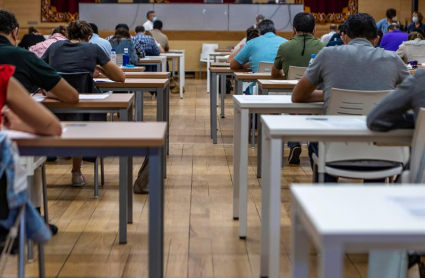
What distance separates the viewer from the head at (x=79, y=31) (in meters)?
4.29

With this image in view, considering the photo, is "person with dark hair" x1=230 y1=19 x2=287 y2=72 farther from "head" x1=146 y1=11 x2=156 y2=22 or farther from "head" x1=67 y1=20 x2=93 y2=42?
"head" x1=146 y1=11 x2=156 y2=22

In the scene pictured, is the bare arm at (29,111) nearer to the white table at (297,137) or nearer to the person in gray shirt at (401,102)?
the white table at (297,137)

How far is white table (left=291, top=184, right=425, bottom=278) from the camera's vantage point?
1.15 m

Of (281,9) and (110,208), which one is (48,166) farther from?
(281,9)

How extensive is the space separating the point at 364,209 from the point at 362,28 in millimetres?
2041

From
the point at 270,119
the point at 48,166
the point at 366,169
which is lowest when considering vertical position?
the point at 48,166

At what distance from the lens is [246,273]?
9.09 feet

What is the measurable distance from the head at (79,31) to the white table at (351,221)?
10.2ft

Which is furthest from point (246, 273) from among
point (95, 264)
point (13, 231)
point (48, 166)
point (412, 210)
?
point (48, 166)

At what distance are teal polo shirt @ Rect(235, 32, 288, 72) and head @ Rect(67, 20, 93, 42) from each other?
1899 mm

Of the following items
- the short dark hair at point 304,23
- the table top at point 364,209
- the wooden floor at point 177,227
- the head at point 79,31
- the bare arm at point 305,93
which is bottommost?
the wooden floor at point 177,227

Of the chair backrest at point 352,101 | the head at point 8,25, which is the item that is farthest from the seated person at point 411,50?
the head at point 8,25

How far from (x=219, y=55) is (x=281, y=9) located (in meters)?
3.28

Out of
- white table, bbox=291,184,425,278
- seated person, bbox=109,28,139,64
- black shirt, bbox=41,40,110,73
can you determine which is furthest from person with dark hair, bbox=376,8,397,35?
white table, bbox=291,184,425,278
